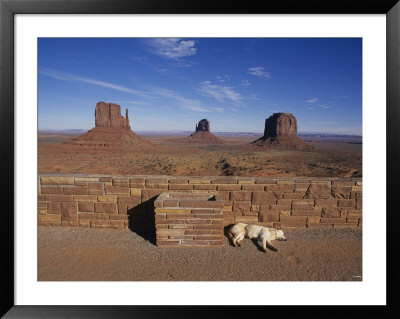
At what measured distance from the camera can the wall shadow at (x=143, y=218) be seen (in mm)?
3844

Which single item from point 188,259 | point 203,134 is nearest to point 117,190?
point 188,259

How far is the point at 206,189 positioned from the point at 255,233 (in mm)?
1222

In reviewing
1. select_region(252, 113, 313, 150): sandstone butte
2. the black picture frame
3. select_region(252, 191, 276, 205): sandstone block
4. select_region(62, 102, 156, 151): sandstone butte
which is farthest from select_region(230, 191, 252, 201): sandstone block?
select_region(252, 113, 313, 150): sandstone butte

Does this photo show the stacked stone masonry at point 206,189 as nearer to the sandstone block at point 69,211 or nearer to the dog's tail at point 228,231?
the sandstone block at point 69,211

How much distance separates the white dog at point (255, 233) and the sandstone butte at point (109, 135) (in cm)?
2707

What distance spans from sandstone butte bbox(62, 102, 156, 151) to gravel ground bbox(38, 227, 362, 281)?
2608 cm

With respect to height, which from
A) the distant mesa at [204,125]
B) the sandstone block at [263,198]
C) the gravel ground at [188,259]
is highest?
the distant mesa at [204,125]

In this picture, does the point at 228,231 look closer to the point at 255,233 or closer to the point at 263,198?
the point at 255,233

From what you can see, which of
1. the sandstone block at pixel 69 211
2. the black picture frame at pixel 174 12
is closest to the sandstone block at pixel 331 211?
the black picture frame at pixel 174 12

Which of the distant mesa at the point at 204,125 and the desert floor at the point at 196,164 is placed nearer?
the desert floor at the point at 196,164

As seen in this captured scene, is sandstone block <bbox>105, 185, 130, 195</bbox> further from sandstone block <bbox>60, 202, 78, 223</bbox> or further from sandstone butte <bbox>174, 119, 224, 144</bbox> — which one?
sandstone butte <bbox>174, 119, 224, 144</bbox>

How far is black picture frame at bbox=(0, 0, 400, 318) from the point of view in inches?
69.6

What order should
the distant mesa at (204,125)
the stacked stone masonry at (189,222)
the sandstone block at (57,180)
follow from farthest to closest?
the distant mesa at (204,125) → the sandstone block at (57,180) → the stacked stone masonry at (189,222)

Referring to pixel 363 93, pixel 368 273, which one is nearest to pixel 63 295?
pixel 368 273
